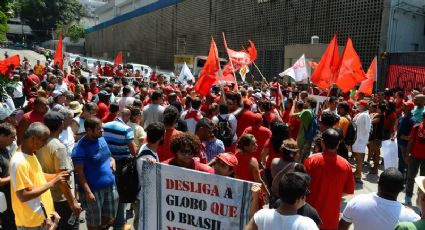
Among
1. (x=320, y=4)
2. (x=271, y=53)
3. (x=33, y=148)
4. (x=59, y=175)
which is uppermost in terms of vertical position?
(x=320, y=4)

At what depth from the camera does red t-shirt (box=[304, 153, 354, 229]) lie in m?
3.96

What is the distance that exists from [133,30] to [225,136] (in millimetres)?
55273

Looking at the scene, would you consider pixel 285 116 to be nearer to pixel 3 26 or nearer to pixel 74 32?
pixel 3 26

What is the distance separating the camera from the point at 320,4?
23641mm

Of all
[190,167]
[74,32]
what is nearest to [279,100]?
[190,167]

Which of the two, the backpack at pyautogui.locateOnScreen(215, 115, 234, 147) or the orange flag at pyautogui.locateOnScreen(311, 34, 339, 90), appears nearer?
the backpack at pyautogui.locateOnScreen(215, 115, 234, 147)

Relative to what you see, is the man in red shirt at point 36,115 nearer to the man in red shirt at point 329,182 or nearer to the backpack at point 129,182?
the backpack at point 129,182

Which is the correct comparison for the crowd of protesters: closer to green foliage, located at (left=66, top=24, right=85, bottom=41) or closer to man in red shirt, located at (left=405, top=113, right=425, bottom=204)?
man in red shirt, located at (left=405, top=113, right=425, bottom=204)

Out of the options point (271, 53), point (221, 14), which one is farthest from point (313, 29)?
point (221, 14)

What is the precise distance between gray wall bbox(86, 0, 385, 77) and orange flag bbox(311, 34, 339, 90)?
40.6ft

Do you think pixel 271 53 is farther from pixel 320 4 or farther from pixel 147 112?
pixel 147 112

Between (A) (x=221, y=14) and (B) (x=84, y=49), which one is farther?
(B) (x=84, y=49)

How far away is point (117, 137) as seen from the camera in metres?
4.92

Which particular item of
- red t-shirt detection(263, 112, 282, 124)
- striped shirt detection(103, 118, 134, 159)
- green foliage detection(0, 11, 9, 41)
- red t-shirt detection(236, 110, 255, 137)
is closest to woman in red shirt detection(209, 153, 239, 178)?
striped shirt detection(103, 118, 134, 159)
